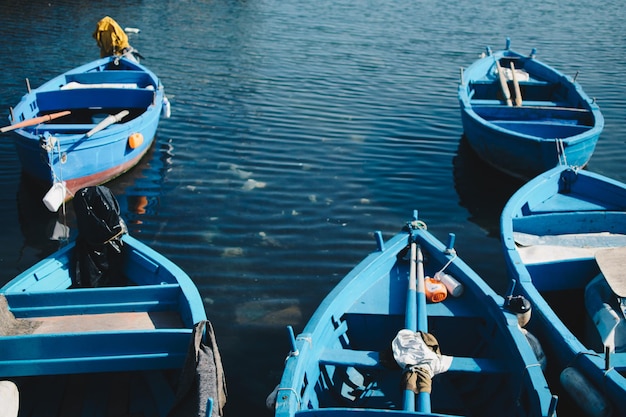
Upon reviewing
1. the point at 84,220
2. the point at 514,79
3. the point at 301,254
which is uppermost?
the point at 514,79

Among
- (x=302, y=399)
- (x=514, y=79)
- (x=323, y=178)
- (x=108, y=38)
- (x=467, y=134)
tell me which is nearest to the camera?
(x=302, y=399)

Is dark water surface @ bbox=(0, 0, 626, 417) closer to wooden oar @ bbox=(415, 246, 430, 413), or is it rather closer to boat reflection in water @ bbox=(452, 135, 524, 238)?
boat reflection in water @ bbox=(452, 135, 524, 238)

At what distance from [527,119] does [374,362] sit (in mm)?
10118

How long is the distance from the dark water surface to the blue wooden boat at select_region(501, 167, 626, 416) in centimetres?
143

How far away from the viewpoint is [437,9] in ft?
105

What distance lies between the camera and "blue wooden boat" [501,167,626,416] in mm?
6234

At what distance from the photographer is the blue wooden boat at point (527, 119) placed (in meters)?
12.4

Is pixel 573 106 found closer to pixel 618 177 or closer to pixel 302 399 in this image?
pixel 618 177

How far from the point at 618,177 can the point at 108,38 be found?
1602 centimetres

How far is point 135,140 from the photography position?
13242mm

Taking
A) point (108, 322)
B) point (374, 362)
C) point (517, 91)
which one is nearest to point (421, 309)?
point (374, 362)

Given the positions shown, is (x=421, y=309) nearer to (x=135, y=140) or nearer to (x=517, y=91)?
(x=135, y=140)

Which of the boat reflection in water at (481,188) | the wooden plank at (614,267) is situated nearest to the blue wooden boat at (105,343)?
the wooden plank at (614,267)

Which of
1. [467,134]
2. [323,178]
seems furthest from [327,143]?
[467,134]
